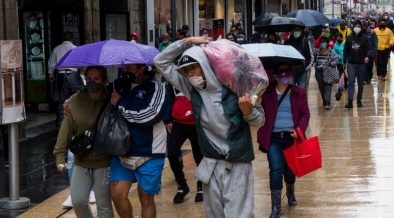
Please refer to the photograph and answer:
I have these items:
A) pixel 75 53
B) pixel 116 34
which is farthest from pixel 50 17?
pixel 75 53

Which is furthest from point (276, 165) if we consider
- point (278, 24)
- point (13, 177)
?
point (278, 24)

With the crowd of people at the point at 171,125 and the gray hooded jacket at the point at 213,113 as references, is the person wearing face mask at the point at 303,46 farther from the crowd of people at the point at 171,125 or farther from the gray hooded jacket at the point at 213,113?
the gray hooded jacket at the point at 213,113

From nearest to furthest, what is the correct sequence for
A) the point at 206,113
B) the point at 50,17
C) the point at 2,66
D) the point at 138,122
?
1. the point at 206,113
2. the point at 138,122
3. the point at 2,66
4. the point at 50,17

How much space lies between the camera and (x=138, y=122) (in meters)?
6.29

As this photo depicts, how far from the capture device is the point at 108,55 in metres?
6.11

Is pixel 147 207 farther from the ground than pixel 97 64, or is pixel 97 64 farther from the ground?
pixel 97 64

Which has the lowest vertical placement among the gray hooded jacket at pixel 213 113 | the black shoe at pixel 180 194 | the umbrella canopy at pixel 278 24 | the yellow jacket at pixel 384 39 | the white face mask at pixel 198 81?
the black shoe at pixel 180 194

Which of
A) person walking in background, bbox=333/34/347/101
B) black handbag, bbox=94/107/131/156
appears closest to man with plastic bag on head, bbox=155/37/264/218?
black handbag, bbox=94/107/131/156

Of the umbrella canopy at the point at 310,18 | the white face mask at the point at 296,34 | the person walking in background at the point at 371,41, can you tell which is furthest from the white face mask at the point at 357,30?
the white face mask at the point at 296,34

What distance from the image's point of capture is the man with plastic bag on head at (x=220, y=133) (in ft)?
18.6

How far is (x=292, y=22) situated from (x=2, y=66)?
754 cm

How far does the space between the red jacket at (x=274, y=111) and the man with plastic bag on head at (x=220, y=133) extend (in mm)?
1639

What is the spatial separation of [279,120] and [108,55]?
6.89 feet

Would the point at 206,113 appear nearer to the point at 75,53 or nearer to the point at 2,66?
the point at 75,53
